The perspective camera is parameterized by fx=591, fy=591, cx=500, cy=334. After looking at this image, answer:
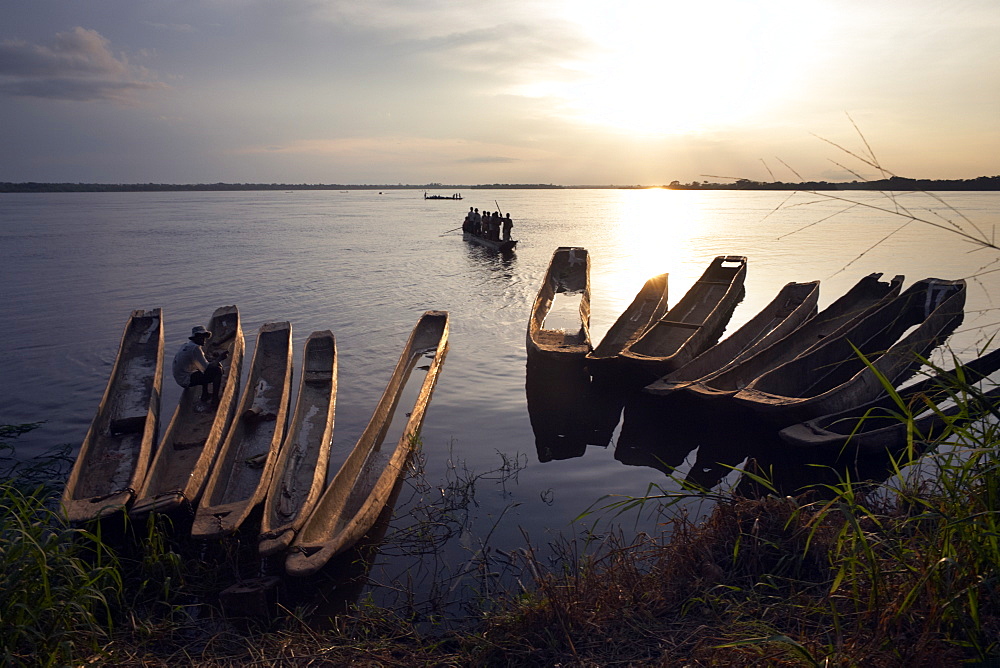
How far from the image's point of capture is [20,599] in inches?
124

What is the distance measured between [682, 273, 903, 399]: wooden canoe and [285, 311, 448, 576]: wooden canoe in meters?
3.62

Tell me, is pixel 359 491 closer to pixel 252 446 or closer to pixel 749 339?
pixel 252 446

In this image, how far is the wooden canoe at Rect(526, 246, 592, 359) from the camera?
9.30 m

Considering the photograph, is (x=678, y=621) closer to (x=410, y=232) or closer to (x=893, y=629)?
(x=893, y=629)

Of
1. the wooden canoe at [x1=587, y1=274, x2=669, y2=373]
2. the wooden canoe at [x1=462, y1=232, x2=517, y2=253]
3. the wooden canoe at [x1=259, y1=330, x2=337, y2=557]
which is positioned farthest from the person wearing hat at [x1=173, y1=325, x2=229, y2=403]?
the wooden canoe at [x1=462, y1=232, x2=517, y2=253]

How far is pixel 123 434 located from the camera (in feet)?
22.0

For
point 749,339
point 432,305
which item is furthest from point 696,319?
point 432,305

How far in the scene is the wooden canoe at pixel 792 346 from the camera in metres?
7.31

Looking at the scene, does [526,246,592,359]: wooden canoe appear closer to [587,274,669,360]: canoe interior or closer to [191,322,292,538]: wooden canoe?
[587,274,669,360]: canoe interior

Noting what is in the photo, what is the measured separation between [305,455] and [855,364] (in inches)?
310

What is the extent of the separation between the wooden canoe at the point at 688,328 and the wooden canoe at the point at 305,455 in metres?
4.26

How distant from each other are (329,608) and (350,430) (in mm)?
3813

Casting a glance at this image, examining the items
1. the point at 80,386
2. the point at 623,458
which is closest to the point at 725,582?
the point at 623,458

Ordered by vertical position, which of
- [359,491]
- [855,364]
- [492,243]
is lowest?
[359,491]
